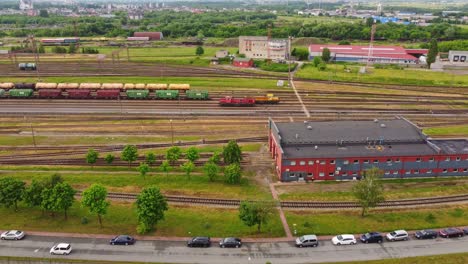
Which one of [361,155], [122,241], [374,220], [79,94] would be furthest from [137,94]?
[374,220]

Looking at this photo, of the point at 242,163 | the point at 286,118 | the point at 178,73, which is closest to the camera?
the point at 242,163

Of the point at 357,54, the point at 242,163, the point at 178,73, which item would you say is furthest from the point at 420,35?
the point at 242,163

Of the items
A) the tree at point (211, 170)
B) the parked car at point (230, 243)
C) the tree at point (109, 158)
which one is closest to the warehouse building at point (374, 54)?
the tree at point (211, 170)

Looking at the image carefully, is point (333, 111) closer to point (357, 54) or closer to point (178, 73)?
point (178, 73)

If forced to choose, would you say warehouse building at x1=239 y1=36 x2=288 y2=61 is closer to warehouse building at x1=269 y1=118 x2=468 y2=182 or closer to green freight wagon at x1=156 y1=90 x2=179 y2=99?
green freight wagon at x1=156 y1=90 x2=179 y2=99

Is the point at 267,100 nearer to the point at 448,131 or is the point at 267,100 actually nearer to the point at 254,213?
the point at 448,131

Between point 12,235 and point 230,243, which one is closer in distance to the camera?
point 230,243
